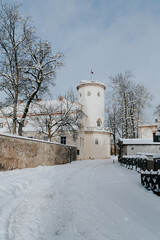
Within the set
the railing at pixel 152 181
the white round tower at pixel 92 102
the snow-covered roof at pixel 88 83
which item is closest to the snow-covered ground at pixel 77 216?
the railing at pixel 152 181

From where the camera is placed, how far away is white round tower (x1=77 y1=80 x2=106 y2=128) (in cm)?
3916

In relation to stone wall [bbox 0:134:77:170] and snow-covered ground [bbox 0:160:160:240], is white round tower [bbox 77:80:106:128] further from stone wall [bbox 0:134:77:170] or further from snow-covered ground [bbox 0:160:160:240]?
snow-covered ground [bbox 0:160:160:240]

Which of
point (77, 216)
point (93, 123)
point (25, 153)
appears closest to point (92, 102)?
point (93, 123)

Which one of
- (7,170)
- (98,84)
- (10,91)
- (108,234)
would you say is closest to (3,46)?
(10,91)

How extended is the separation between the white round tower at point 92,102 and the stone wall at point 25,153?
1960cm

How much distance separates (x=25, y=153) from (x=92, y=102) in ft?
90.0

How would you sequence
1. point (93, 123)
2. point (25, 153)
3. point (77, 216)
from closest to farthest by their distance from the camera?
1. point (77, 216)
2. point (25, 153)
3. point (93, 123)

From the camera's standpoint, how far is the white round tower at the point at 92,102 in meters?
39.2

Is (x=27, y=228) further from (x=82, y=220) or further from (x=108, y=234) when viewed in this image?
(x=108, y=234)

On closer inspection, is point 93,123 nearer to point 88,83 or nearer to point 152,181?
point 88,83

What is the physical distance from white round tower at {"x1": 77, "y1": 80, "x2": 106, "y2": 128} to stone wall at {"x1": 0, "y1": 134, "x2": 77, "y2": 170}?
1960cm

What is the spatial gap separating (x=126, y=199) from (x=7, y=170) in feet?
26.3

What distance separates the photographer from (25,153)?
1347cm

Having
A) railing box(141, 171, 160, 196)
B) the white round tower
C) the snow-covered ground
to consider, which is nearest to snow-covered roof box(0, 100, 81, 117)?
the white round tower
